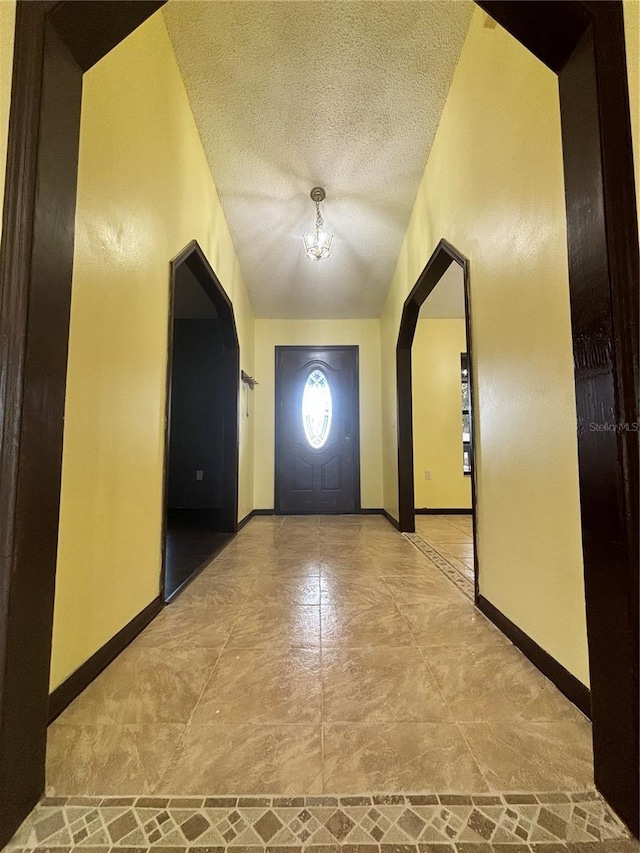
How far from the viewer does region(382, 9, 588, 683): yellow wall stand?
113cm

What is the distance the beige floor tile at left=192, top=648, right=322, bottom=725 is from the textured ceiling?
2.60 m

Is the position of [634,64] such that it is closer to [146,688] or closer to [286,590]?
[146,688]

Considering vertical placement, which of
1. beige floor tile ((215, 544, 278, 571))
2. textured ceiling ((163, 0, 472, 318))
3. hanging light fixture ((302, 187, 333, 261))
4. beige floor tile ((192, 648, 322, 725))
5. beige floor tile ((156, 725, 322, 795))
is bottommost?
beige floor tile ((215, 544, 278, 571))

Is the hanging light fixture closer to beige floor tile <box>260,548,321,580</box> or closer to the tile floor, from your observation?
beige floor tile <box>260,548,321,580</box>

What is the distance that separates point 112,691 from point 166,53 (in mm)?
2577

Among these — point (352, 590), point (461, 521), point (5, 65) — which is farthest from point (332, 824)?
point (461, 521)

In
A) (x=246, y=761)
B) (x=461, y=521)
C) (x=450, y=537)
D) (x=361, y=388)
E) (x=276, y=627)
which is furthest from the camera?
(x=361, y=388)

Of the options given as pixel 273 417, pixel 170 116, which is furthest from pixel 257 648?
pixel 273 417

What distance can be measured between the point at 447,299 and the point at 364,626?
4.06 meters

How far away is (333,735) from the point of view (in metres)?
0.93

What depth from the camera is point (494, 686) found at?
1136 millimetres

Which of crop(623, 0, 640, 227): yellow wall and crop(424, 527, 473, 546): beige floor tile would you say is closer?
crop(623, 0, 640, 227): yellow wall

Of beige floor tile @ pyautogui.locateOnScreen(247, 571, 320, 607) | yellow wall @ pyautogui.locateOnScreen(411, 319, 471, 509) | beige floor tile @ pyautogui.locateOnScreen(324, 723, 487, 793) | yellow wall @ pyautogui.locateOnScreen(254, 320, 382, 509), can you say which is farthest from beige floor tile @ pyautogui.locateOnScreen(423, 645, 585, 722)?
yellow wall @ pyautogui.locateOnScreen(411, 319, 471, 509)

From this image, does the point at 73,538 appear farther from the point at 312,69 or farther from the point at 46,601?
the point at 312,69
